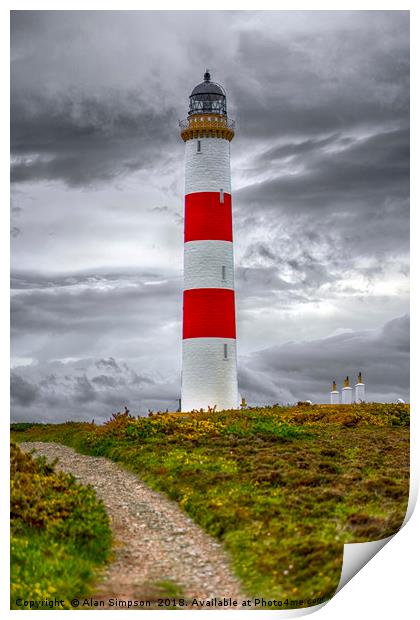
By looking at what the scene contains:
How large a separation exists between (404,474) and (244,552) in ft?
17.0

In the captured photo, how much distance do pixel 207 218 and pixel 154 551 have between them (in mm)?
18770

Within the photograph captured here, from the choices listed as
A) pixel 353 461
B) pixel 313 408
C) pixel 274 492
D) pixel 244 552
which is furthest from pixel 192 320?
pixel 244 552

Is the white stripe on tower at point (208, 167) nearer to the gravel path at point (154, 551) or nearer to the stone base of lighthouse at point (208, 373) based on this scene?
the stone base of lighthouse at point (208, 373)

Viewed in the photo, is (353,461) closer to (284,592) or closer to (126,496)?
(126,496)

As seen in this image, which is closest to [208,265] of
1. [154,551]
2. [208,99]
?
[208,99]

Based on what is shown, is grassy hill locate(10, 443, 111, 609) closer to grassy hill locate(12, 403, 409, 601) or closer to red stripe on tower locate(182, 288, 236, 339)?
grassy hill locate(12, 403, 409, 601)

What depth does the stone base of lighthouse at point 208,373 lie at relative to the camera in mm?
30453

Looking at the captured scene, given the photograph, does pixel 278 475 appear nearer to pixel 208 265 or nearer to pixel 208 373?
pixel 208 373

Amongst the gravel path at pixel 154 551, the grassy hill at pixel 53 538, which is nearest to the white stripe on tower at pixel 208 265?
the gravel path at pixel 154 551

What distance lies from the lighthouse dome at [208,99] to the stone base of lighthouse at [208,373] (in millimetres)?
8521

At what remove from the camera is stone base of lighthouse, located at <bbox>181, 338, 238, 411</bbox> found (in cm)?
3045

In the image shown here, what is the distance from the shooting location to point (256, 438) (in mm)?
21984

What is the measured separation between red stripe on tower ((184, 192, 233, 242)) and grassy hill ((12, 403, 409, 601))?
6.79 meters

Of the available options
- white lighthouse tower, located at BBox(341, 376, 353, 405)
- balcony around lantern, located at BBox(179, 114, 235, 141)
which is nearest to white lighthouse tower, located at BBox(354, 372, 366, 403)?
white lighthouse tower, located at BBox(341, 376, 353, 405)
